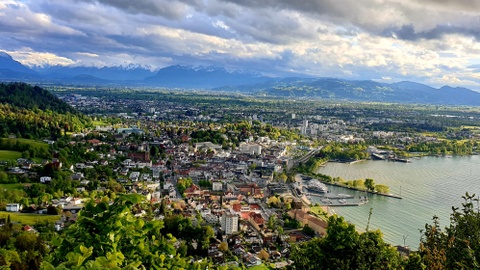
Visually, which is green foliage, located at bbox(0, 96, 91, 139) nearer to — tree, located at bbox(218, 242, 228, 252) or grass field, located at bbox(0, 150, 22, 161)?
grass field, located at bbox(0, 150, 22, 161)

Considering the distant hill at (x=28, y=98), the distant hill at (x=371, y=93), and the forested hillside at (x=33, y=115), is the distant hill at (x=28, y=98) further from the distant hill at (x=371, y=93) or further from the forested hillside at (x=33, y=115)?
the distant hill at (x=371, y=93)

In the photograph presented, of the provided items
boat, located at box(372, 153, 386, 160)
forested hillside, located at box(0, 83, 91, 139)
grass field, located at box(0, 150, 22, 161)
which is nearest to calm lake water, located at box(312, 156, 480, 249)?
boat, located at box(372, 153, 386, 160)

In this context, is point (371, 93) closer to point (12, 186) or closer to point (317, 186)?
point (317, 186)

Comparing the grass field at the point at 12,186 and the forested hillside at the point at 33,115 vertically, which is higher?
the forested hillside at the point at 33,115

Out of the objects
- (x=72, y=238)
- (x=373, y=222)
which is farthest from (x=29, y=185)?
(x=72, y=238)

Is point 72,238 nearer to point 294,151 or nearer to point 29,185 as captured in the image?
point 29,185

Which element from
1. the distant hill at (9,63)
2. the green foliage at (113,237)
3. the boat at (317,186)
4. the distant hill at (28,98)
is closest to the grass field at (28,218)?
the boat at (317,186)
